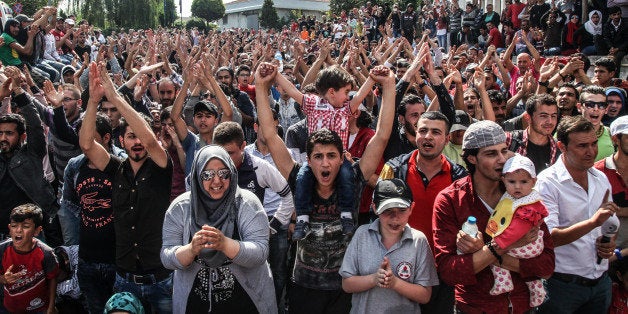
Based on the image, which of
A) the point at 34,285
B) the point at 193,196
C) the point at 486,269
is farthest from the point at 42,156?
the point at 486,269

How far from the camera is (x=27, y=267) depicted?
4.23 meters

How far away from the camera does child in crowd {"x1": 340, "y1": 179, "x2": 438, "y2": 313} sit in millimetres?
3021

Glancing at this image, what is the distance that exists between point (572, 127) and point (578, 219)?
58cm

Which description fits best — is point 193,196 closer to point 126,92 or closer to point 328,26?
point 126,92

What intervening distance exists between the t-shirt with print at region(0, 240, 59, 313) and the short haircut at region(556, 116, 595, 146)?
3.90m

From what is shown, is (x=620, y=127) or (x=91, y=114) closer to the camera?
(x=620, y=127)

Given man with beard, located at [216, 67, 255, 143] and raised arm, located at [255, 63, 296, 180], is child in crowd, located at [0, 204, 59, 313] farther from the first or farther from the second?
man with beard, located at [216, 67, 255, 143]

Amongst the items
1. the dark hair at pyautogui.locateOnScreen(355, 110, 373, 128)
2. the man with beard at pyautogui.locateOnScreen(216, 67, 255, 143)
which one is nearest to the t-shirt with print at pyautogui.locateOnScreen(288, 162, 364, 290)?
the dark hair at pyautogui.locateOnScreen(355, 110, 373, 128)

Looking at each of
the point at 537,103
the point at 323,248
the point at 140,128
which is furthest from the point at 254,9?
the point at 323,248

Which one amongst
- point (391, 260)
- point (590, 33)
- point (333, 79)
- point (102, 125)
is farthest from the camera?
point (590, 33)

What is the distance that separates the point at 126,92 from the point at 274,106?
2024 millimetres

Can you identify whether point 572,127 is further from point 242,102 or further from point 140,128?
point 242,102

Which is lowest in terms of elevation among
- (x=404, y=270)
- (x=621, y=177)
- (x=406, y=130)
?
(x=404, y=270)

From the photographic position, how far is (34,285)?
168 inches
